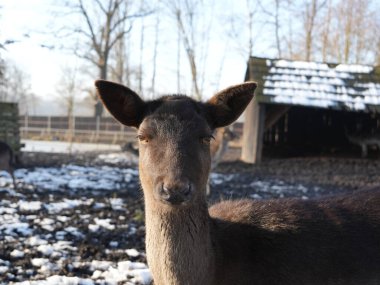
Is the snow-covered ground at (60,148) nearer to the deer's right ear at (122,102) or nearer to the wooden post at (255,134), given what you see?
the wooden post at (255,134)

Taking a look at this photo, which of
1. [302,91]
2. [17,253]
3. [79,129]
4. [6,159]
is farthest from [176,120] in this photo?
[79,129]

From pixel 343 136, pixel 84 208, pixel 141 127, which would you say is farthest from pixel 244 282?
pixel 343 136

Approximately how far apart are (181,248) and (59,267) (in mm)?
2781

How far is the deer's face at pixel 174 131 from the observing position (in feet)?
8.73

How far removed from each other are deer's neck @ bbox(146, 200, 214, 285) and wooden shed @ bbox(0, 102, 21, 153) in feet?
46.2

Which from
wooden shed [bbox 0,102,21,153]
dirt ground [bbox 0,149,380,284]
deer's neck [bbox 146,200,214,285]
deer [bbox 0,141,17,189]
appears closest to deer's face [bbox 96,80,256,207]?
deer's neck [bbox 146,200,214,285]

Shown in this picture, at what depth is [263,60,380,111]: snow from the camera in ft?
51.5

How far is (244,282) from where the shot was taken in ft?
9.78

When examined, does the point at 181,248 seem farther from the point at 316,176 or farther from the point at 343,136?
the point at 343,136

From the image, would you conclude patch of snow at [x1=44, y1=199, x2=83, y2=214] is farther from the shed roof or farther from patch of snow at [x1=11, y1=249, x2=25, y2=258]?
the shed roof

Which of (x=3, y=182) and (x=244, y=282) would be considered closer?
(x=244, y=282)

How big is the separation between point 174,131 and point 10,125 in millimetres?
14788

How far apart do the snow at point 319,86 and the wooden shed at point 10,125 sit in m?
9.37

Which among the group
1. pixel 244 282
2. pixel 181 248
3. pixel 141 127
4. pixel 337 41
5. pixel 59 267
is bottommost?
pixel 59 267
